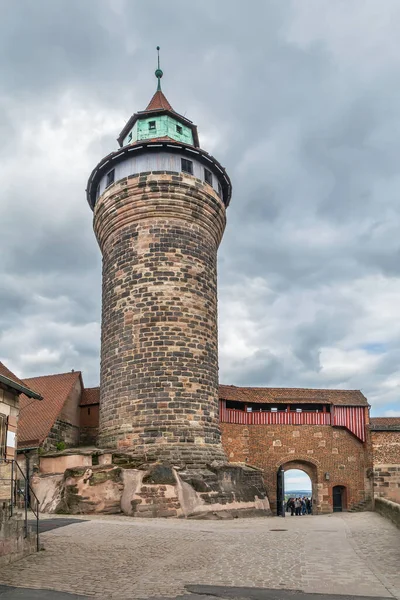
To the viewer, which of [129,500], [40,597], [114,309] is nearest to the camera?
[40,597]

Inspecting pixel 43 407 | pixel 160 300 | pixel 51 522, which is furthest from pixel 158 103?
pixel 51 522

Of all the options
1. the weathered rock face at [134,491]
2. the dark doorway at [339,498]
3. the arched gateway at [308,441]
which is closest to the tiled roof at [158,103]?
the arched gateway at [308,441]

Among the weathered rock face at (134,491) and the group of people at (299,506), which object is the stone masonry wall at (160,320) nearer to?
the weathered rock face at (134,491)

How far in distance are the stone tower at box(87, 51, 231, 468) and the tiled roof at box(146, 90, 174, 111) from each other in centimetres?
409

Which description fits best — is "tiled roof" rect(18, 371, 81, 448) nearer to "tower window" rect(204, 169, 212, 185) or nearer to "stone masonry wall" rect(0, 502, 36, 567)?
"tower window" rect(204, 169, 212, 185)

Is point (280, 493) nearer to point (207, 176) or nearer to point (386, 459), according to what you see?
point (386, 459)

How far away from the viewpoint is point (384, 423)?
29.0 meters

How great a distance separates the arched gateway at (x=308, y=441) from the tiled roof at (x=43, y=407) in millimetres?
7125

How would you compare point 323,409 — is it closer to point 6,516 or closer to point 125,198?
point 125,198

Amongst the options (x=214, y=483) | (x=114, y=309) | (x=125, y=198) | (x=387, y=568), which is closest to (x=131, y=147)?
(x=125, y=198)

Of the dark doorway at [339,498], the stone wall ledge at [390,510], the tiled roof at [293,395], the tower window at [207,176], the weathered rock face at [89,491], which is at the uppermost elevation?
the tower window at [207,176]

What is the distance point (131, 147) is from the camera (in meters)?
20.0

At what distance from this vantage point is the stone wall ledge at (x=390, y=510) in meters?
15.3

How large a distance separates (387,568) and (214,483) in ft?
28.7
